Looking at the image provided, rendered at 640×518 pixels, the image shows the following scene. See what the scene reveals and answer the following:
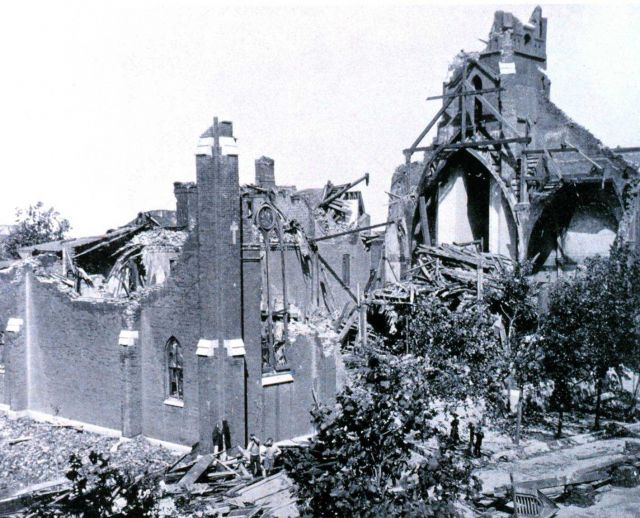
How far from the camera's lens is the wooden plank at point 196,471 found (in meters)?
15.9

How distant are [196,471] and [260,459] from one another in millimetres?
1826

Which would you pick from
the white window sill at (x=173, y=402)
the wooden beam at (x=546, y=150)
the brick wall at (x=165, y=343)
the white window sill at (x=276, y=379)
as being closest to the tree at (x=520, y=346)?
the white window sill at (x=276, y=379)

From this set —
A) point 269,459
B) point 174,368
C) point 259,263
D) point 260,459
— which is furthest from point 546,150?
point 269,459

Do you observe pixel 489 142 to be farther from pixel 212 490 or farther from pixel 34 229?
pixel 34 229

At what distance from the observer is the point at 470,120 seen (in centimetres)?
3172

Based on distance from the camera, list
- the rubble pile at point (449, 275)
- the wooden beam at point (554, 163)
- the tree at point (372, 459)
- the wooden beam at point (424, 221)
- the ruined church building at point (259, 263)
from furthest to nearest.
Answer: the wooden beam at point (424, 221)
the wooden beam at point (554, 163)
the rubble pile at point (449, 275)
the ruined church building at point (259, 263)
the tree at point (372, 459)

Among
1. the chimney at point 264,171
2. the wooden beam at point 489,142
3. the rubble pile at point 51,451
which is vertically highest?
the chimney at point 264,171

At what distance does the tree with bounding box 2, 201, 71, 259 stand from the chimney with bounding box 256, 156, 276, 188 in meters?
24.0

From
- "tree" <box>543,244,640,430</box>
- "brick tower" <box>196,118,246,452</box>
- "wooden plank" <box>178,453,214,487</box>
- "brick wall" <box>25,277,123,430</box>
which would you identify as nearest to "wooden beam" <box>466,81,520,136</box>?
"tree" <box>543,244,640,430</box>

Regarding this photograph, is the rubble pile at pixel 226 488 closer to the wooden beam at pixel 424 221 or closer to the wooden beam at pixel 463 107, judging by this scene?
the wooden beam at pixel 424 221

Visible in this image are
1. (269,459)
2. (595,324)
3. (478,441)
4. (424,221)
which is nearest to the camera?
(269,459)

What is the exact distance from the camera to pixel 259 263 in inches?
758

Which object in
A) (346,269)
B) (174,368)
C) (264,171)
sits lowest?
(174,368)

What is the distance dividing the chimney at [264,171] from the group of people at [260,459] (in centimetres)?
2474
